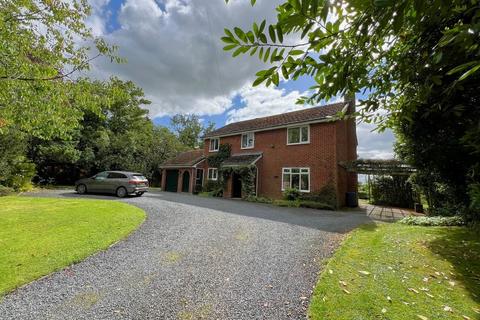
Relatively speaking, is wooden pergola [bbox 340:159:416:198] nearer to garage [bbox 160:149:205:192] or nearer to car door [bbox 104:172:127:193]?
garage [bbox 160:149:205:192]

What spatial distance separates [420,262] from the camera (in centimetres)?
495

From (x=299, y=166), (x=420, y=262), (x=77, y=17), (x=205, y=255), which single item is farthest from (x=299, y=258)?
(x=299, y=166)

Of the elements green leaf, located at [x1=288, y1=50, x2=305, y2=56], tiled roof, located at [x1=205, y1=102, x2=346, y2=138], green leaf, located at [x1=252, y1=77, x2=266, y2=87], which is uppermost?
tiled roof, located at [x1=205, y1=102, x2=346, y2=138]

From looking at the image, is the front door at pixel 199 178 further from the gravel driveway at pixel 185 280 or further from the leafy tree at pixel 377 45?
the leafy tree at pixel 377 45

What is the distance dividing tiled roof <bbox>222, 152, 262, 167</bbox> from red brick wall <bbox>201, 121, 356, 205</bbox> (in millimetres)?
492

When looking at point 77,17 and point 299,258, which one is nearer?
point 299,258

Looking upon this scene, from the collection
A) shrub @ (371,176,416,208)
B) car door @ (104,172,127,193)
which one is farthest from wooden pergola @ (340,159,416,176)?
car door @ (104,172,127,193)

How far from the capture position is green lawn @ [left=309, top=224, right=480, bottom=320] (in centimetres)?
324

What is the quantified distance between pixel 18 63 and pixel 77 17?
Answer: 2.75 metres

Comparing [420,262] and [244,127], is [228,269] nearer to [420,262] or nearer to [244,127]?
[420,262]

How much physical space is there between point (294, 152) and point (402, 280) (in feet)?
41.6

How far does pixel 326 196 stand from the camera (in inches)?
570

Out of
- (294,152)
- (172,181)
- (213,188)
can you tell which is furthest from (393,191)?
(172,181)

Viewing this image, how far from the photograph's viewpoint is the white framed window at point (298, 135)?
53.0ft
